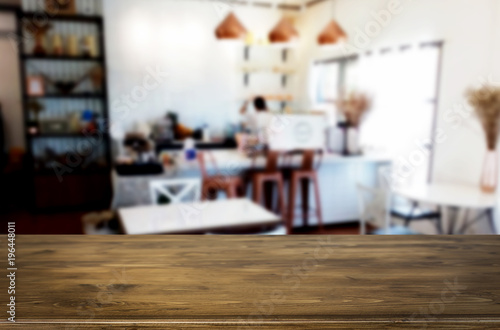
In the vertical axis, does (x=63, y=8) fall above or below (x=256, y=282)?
above

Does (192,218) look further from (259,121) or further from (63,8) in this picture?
(63,8)

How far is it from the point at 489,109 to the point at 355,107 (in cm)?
218

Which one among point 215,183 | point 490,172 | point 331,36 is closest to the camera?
point 490,172

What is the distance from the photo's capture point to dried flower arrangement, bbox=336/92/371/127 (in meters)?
5.19

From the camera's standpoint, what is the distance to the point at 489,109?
319cm

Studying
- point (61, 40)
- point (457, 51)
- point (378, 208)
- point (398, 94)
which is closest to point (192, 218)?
point (378, 208)

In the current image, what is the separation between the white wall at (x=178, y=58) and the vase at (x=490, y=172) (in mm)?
3940

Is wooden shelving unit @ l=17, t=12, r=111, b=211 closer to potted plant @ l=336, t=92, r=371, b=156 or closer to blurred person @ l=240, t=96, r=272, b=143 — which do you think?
blurred person @ l=240, t=96, r=272, b=143

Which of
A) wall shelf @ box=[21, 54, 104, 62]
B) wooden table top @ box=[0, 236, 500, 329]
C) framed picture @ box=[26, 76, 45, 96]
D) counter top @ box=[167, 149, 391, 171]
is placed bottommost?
counter top @ box=[167, 149, 391, 171]

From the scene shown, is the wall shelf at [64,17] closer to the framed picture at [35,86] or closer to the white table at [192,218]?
the framed picture at [35,86]

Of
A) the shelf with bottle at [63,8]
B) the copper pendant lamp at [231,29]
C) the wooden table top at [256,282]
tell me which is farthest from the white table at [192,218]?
the shelf with bottle at [63,8]

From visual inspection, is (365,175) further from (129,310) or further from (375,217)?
(129,310)
